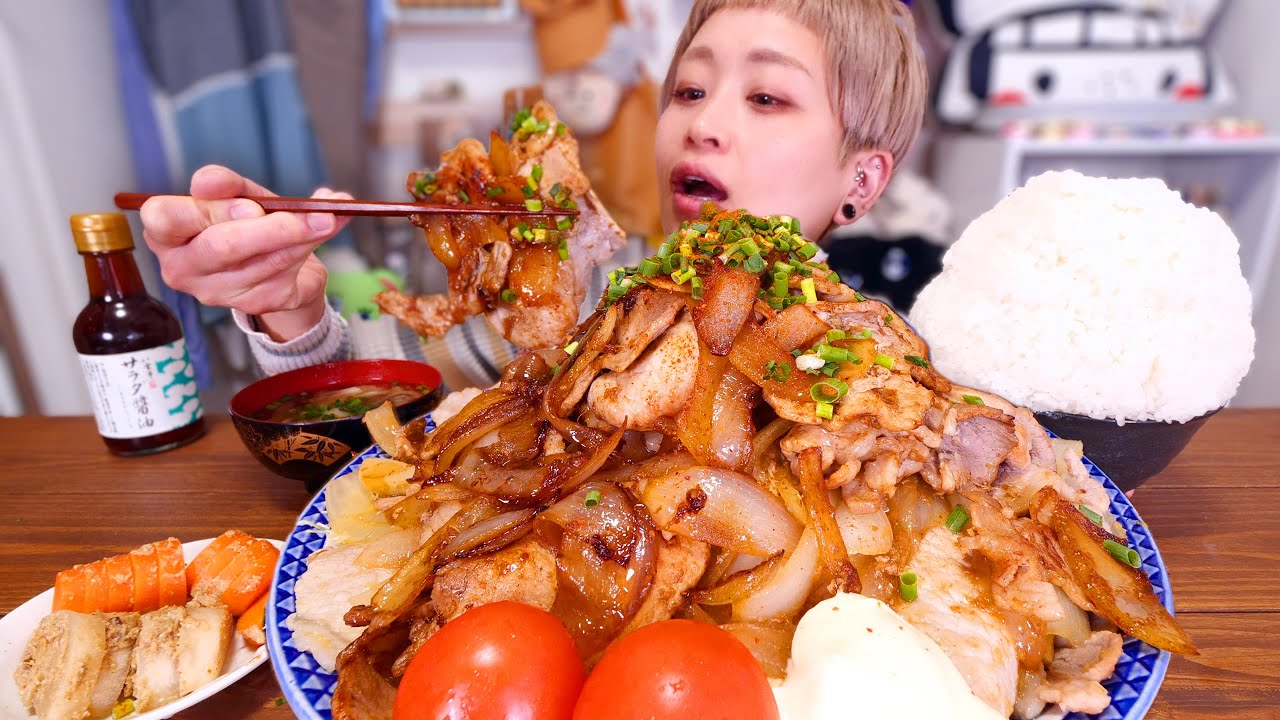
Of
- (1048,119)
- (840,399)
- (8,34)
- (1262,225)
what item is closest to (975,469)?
(840,399)

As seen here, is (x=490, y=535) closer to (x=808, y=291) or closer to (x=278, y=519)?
(x=808, y=291)

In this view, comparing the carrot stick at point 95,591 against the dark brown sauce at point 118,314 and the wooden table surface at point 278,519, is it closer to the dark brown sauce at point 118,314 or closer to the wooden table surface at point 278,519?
the wooden table surface at point 278,519

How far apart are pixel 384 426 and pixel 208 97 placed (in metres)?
3.65

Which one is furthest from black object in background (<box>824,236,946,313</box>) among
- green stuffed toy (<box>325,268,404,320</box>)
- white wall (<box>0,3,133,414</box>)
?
white wall (<box>0,3,133,414</box>)

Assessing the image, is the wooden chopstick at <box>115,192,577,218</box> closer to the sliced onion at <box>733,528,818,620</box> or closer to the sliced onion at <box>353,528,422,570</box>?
the sliced onion at <box>353,528,422,570</box>

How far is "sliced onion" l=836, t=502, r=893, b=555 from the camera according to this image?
117cm

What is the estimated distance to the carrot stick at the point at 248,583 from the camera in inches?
53.1

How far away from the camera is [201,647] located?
1.19 m

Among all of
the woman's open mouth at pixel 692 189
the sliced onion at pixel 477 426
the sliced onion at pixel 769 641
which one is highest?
the woman's open mouth at pixel 692 189

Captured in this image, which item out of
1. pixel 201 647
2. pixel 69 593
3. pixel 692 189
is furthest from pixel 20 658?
pixel 692 189

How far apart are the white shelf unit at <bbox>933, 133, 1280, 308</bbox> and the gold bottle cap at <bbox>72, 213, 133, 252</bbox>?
4445 mm

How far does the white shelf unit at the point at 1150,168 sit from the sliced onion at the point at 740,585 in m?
3.81

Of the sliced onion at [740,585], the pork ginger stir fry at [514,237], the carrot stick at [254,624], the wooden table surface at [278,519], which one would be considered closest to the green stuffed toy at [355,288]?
the wooden table surface at [278,519]

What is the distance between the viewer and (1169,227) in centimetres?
169
